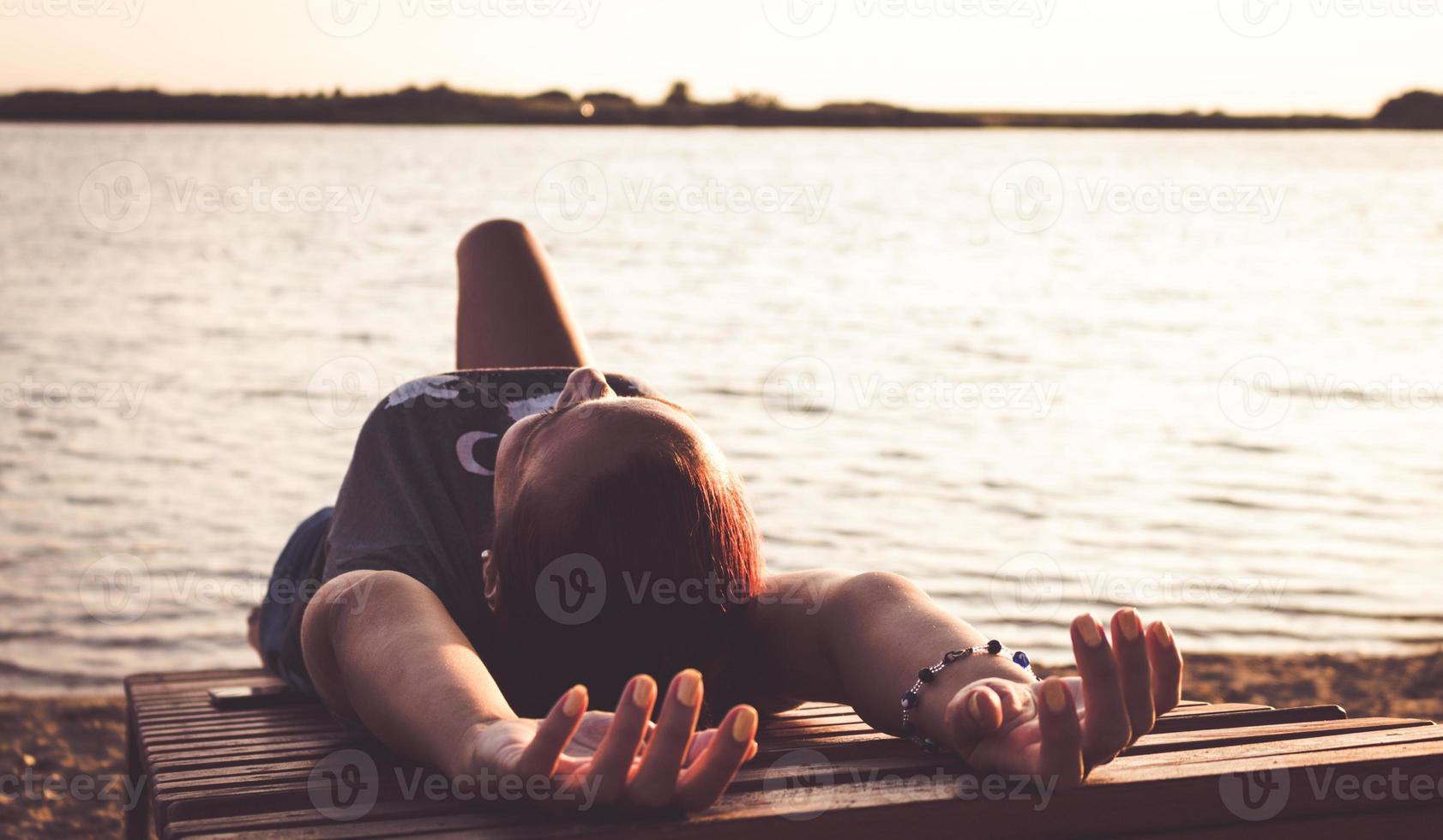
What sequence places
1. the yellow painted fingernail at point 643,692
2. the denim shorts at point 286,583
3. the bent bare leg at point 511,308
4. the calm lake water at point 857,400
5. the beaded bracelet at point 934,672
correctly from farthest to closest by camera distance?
1. the calm lake water at point 857,400
2. the bent bare leg at point 511,308
3. the denim shorts at point 286,583
4. the beaded bracelet at point 934,672
5. the yellow painted fingernail at point 643,692

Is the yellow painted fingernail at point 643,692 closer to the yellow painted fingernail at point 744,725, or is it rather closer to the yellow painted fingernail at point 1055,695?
the yellow painted fingernail at point 744,725

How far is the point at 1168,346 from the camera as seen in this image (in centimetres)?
1898

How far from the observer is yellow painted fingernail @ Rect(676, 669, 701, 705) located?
1.46 m

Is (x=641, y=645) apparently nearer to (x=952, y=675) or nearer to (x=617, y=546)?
(x=617, y=546)

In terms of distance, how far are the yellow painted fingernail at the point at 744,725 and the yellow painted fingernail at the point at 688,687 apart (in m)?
0.06

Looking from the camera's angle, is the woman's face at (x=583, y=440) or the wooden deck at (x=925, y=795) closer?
the wooden deck at (x=925, y=795)

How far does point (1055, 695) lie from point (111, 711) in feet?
16.2

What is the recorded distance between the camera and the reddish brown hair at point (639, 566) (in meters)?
1.85

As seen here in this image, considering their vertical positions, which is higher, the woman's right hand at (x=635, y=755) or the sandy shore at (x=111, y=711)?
the woman's right hand at (x=635, y=755)

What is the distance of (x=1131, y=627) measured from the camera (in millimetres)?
1596

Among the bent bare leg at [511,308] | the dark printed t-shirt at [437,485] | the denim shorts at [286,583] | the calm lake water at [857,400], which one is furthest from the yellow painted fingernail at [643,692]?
the calm lake water at [857,400]

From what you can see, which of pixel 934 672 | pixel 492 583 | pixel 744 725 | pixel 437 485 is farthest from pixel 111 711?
pixel 744 725

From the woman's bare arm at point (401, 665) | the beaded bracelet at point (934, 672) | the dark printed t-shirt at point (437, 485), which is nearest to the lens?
the woman's bare arm at point (401, 665)

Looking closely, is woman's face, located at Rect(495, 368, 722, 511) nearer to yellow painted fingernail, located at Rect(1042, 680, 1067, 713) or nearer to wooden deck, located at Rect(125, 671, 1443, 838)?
wooden deck, located at Rect(125, 671, 1443, 838)
